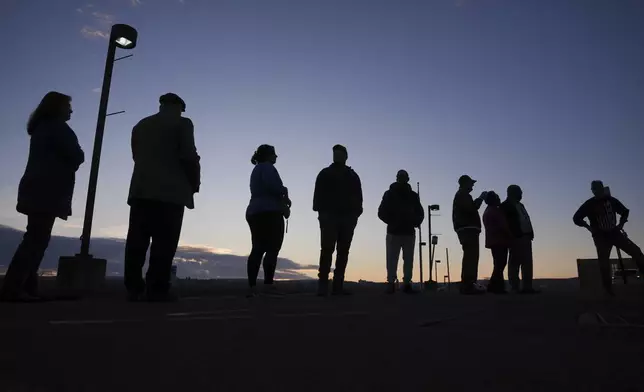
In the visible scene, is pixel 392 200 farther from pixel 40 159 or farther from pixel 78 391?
pixel 78 391

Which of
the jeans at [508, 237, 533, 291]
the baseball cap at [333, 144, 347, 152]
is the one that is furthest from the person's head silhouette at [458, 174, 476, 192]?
the baseball cap at [333, 144, 347, 152]

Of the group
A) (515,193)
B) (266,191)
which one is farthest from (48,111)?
(515,193)

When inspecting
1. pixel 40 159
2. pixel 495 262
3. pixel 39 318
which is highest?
pixel 40 159

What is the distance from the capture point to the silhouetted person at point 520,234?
7.55 meters

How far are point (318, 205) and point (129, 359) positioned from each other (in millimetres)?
5065

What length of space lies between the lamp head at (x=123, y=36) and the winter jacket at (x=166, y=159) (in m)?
5.04

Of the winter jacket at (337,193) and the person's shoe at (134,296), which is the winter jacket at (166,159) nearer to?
the person's shoe at (134,296)

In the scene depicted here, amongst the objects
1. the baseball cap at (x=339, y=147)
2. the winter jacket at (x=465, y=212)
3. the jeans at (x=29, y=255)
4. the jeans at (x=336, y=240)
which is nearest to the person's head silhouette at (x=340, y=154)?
the baseball cap at (x=339, y=147)

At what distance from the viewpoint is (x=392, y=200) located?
7238 mm

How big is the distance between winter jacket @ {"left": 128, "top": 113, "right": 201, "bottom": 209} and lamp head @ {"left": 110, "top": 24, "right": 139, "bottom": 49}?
5040 millimetres

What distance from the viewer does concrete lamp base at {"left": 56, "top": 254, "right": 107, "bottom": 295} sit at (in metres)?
7.25

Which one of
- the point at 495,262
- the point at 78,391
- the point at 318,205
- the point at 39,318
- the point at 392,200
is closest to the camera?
the point at 78,391

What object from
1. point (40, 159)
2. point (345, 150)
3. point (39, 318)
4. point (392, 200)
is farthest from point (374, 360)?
point (392, 200)

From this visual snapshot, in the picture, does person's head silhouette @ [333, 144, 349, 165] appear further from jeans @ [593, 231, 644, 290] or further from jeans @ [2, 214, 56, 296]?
jeans @ [593, 231, 644, 290]
